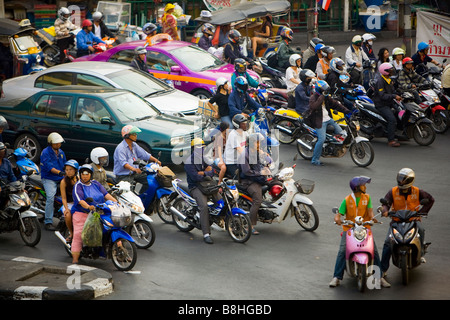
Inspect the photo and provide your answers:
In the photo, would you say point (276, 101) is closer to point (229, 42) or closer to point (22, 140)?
point (229, 42)

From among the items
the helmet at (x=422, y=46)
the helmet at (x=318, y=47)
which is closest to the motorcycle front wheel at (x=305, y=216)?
the helmet at (x=318, y=47)

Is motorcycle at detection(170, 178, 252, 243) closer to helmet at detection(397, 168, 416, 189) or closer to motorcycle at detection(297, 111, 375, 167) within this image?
helmet at detection(397, 168, 416, 189)

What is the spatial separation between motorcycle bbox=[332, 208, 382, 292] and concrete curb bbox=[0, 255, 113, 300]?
297 centimetres

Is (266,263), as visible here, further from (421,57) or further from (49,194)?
(421,57)

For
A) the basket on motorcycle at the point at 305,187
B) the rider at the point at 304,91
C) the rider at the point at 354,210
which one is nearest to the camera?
the rider at the point at 354,210

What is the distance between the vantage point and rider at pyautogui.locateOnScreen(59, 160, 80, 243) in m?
9.86

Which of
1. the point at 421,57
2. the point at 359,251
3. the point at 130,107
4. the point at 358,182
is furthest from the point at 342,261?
the point at 421,57

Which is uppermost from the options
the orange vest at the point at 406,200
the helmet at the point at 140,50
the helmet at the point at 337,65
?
the helmet at the point at 140,50

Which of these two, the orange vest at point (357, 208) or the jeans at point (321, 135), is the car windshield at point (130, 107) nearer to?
the jeans at point (321, 135)

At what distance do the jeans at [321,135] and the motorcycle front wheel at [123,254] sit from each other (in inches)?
227

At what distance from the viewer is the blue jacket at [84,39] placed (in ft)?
64.4

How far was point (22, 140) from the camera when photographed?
14.2m
